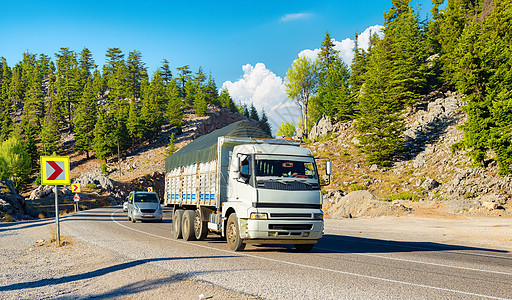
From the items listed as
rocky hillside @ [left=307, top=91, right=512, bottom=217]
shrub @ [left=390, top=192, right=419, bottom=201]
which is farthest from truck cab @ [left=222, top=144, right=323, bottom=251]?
shrub @ [left=390, top=192, right=419, bottom=201]

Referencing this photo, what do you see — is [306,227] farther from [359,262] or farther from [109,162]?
[109,162]

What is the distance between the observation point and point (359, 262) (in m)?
9.80

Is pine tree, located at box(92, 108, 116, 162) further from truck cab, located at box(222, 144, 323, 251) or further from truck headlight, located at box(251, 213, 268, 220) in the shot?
truck headlight, located at box(251, 213, 268, 220)

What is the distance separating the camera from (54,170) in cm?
1286

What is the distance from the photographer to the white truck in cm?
1064

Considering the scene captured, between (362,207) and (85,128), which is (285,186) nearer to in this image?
(362,207)

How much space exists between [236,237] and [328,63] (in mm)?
85001

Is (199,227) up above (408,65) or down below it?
below

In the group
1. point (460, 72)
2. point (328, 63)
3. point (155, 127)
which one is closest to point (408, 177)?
point (460, 72)

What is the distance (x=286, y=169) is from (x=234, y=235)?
262 cm

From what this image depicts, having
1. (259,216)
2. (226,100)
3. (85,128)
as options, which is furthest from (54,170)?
(226,100)

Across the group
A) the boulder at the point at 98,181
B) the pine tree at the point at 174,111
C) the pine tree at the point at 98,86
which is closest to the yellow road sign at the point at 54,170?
the boulder at the point at 98,181

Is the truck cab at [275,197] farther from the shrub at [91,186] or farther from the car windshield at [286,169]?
the shrub at [91,186]

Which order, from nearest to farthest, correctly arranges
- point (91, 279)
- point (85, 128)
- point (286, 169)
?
1. point (91, 279)
2. point (286, 169)
3. point (85, 128)
